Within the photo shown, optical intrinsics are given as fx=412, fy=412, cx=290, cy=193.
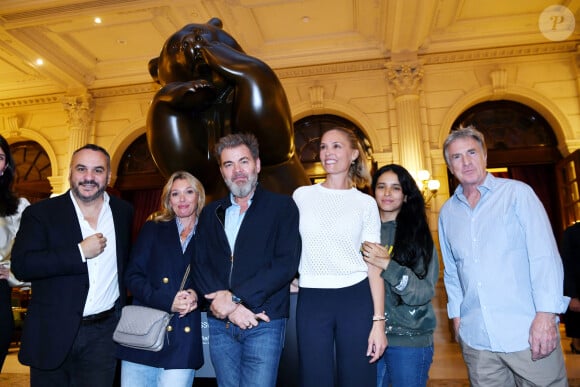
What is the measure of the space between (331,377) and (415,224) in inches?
29.2

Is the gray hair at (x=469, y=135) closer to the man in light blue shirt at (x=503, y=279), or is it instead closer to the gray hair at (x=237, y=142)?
the man in light blue shirt at (x=503, y=279)

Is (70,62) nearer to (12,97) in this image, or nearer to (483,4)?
(12,97)

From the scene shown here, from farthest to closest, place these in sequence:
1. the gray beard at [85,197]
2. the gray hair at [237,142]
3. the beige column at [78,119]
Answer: the beige column at [78,119], the gray beard at [85,197], the gray hair at [237,142]

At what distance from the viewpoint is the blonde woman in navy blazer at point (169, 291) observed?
5.44ft

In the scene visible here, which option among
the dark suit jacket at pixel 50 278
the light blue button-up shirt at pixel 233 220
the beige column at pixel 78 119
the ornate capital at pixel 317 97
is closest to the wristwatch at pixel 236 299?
the light blue button-up shirt at pixel 233 220

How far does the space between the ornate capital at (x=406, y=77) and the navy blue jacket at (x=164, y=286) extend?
6.41m

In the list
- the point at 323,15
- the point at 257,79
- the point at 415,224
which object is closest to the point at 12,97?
the point at 323,15

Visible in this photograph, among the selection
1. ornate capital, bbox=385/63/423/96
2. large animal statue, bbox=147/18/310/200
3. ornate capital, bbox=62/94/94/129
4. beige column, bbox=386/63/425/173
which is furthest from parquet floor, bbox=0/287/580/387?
ornate capital, bbox=62/94/94/129

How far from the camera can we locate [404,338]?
1672mm

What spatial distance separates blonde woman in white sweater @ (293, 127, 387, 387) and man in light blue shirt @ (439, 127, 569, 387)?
1.34 ft

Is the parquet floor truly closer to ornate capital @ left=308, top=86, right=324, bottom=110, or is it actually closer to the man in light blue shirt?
the man in light blue shirt

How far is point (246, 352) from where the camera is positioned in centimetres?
152

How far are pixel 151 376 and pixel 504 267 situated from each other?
149cm

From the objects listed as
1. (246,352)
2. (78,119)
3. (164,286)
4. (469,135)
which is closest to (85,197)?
(164,286)
